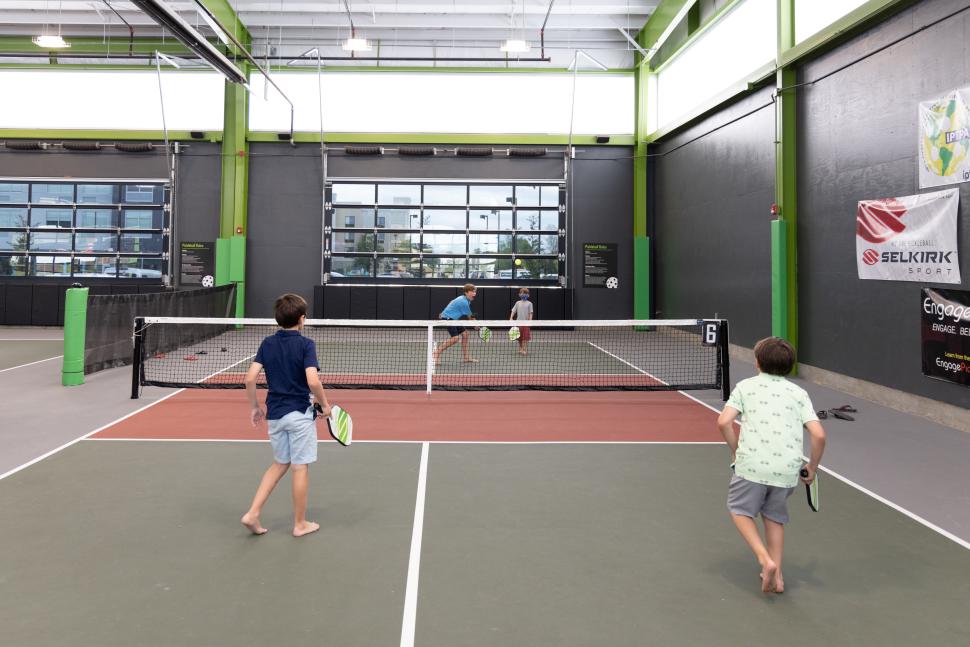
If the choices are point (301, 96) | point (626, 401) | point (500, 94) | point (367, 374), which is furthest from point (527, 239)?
point (626, 401)

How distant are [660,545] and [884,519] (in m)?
1.82

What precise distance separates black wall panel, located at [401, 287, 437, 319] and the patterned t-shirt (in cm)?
1697

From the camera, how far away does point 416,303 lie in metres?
20.4

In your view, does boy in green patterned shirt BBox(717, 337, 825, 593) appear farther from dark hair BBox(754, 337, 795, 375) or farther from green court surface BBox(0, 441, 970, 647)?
green court surface BBox(0, 441, 970, 647)

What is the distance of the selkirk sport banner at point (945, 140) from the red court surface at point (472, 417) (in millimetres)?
4014

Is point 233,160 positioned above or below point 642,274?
above

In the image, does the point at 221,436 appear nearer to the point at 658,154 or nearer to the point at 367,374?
the point at 367,374

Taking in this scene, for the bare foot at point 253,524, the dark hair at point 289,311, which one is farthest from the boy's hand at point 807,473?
the bare foot at point 253,524

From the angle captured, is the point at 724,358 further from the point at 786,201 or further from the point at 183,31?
the point at 183,31

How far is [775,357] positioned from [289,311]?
2943 mm

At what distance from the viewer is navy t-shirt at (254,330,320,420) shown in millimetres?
4402

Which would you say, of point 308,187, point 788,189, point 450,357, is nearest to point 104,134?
point 308,187

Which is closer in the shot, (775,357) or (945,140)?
(775,357)

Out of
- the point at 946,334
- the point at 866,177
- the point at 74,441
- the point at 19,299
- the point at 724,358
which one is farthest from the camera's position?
the point at 19,299
